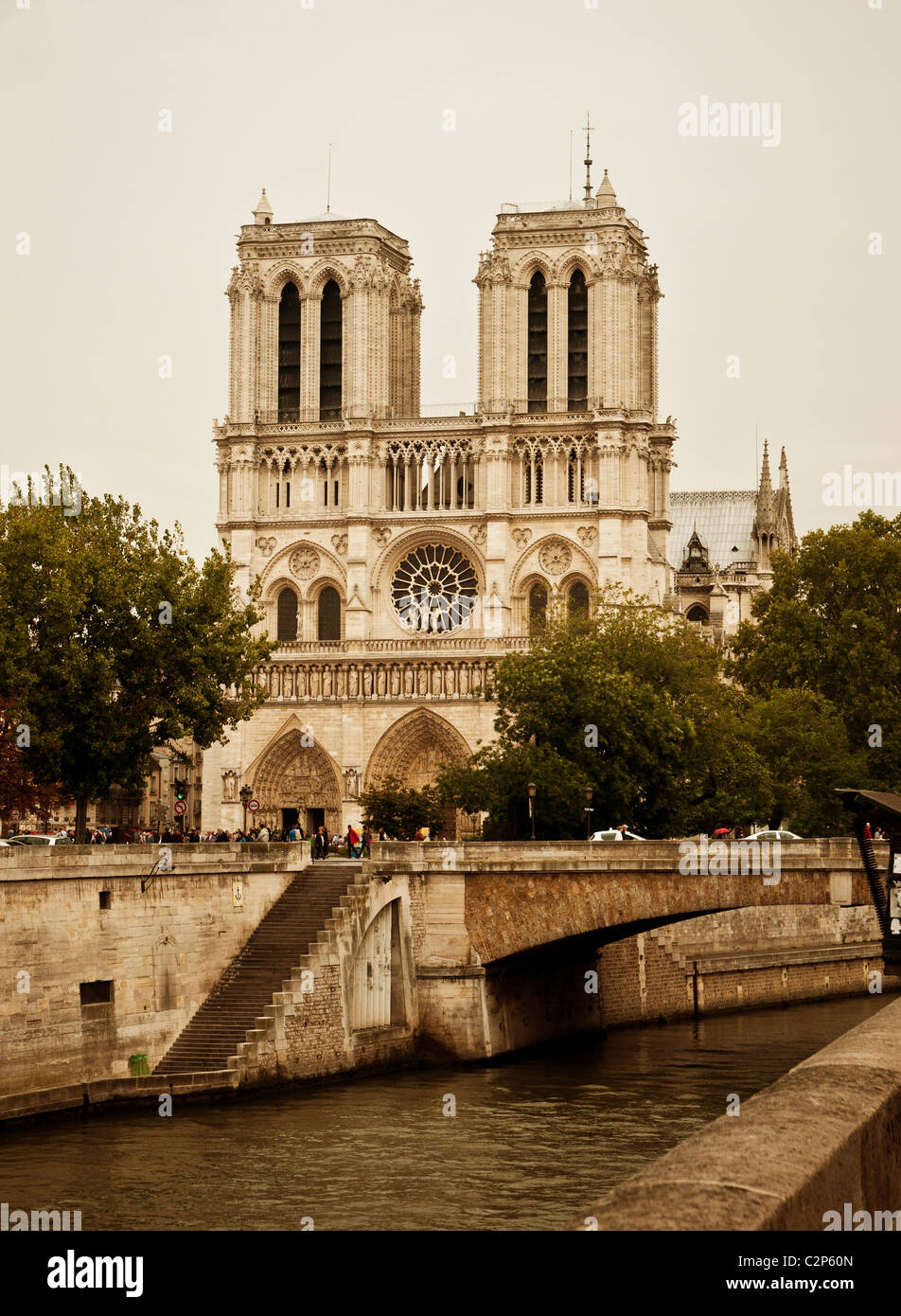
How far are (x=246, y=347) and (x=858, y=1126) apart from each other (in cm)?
7007

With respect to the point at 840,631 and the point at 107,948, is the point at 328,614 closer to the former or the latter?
the point at 840,631

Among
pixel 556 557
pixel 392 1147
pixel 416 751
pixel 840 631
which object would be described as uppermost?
pixel 556 557

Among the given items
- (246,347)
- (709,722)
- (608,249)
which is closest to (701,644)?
(709,722)

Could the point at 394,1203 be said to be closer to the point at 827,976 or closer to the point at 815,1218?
the point at 815,1218

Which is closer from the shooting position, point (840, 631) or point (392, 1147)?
point (392, 1147)

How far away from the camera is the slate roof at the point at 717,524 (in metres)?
97.2

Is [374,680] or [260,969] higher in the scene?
[374,680]

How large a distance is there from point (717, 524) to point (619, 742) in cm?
5318

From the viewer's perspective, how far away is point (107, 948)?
30016 mm

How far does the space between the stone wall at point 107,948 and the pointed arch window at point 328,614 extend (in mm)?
41104

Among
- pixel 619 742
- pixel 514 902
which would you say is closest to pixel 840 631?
pixel 619 742

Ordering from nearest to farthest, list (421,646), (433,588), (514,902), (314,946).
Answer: (314,946) < (514,902) < (421,646) < (433,588)

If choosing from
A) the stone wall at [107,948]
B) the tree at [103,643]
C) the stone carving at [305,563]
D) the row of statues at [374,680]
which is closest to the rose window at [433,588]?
the row of statues at [374,680]

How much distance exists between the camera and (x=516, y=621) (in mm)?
72812
